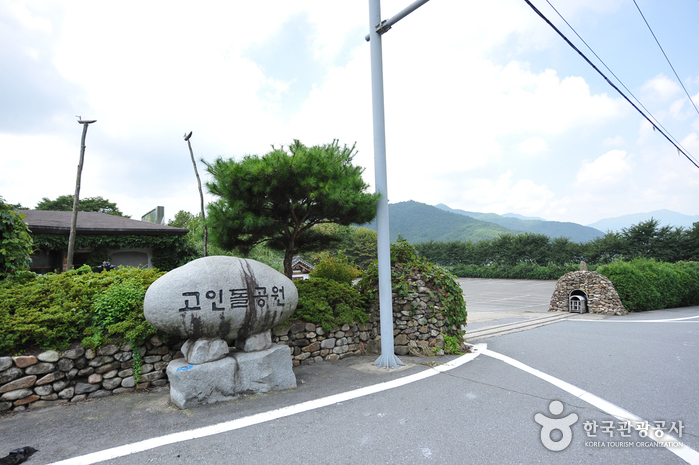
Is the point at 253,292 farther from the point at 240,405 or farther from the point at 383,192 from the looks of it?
the point at 383,192

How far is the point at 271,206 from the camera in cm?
650

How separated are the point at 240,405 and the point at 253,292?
1.38 m

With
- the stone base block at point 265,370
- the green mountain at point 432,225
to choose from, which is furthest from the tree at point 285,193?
the green mountain at point 432,225

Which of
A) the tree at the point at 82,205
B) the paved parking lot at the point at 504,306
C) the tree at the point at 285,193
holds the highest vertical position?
the tree at the point at 82,205

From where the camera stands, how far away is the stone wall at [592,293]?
15195 millimetres

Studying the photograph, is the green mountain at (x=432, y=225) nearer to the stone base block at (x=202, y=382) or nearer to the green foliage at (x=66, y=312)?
the green foliage at (x=66, y=312)

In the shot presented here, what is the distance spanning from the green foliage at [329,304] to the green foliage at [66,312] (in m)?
2.44

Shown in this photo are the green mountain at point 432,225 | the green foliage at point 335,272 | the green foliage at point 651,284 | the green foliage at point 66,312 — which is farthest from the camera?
the green mountain at point 432,225

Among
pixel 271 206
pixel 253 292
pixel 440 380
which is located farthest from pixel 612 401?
pixel 271 206

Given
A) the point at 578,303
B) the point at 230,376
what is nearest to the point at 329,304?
the point at 230,376

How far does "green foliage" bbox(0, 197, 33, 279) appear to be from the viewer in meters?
5.02

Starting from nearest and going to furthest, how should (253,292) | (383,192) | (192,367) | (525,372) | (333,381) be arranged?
(192,367) → (253,292) → (333,381) → (525,372) → (383,192)

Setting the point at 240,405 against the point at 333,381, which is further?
the point at 333,381

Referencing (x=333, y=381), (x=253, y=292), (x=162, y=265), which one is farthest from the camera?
(x=162, y=265)
